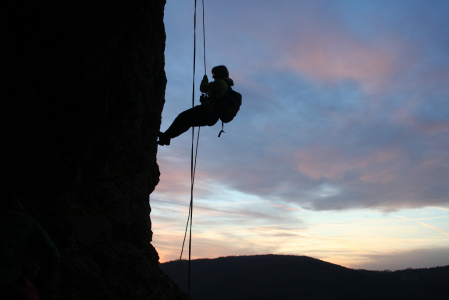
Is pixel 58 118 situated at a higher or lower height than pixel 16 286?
higher

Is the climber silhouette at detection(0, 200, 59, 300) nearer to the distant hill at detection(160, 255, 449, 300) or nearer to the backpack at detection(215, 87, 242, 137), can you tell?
the backpack at detection(215, 87, 242, 137)

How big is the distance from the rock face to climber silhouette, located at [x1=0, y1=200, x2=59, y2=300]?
108 centimetres

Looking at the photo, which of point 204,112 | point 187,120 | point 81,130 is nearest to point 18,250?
point 81,130

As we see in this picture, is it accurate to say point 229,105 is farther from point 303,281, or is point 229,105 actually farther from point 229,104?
point 303,281

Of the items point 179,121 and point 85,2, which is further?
point 179,121

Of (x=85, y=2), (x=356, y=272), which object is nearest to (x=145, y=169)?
(x=85, y=2)

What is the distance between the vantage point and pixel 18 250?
2.47 metres

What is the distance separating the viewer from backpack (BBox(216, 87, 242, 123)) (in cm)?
627

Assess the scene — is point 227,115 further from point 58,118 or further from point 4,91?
point 4,91

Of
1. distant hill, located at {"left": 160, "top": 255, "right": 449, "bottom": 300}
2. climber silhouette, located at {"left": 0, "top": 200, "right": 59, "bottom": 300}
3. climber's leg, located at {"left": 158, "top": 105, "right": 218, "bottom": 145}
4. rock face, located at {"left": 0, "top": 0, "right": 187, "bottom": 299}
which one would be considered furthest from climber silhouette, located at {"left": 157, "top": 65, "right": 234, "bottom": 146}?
distant hill, located at {"left": 160, "top": 255, "right": 449, "bottom": 300}

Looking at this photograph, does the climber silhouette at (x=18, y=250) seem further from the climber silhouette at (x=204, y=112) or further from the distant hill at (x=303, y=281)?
the distant hill at (x=303, y=281)

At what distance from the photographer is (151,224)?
561 centimetres

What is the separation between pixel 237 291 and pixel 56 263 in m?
51.2

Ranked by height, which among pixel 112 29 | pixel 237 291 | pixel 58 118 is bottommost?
pixel 237 291
